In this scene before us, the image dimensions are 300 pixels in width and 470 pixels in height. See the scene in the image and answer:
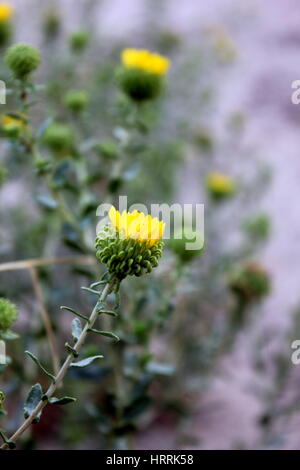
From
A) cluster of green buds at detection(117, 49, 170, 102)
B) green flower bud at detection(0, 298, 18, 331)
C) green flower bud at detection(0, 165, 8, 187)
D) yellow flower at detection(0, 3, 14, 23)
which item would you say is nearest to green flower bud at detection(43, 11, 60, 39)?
yellow flower at detection(0, 3, 14, 23)

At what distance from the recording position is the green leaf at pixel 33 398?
745 mm

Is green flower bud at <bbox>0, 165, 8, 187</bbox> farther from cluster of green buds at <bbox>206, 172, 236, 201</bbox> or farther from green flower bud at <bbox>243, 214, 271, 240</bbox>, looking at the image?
green flower bud at <bbox>243, 214, 271, 240</bbox>

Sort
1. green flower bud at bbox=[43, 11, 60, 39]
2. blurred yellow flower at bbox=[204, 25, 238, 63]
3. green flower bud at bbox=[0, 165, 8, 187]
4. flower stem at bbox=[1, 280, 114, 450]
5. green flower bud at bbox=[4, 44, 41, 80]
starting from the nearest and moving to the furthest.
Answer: flower stem at bbox=[1, 280, 114, 450]
green flower bud at bbox=[4, 44, 41, 80]
green flower bud at bbox=[0, 165, 8, 187]
green flower bud at bbox=[43, 11, 60, 39]
blurred yellow flower at bbox=[204, 25, 238, 63]

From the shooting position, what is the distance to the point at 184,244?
1202mm

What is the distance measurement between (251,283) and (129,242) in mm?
872

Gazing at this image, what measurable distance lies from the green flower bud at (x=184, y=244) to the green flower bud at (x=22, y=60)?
17.3 inches

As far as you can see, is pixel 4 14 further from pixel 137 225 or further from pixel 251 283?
pixel 137 225

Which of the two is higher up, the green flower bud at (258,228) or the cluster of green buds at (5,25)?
the cluster of green buds at (5,25)

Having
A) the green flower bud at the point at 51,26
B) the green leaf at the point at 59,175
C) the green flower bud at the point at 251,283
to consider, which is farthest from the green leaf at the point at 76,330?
the green flower bud at the point at 51,26

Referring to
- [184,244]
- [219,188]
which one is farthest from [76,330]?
[219,188]

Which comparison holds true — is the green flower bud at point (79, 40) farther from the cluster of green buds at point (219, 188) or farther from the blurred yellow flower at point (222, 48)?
the blurred yellow flower at point (222, 48)

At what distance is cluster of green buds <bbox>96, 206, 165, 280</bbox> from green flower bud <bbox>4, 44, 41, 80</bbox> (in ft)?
1.50

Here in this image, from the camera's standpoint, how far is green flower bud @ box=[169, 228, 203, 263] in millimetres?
1205

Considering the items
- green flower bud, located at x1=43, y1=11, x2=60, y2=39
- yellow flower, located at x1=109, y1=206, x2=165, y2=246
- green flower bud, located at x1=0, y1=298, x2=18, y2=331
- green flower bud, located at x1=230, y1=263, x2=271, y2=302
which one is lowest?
green flower bud, located at x1=0, y1=298, x2=18, y2=331
